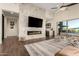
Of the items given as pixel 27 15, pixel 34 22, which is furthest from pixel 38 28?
pixel 27 15

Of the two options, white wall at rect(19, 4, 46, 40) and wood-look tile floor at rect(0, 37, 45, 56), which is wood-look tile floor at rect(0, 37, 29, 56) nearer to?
wood-look tile floor at rect(0, 37, 45, 56)

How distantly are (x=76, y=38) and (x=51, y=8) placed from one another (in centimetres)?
78

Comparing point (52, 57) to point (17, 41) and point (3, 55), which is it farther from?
point (3, 55)

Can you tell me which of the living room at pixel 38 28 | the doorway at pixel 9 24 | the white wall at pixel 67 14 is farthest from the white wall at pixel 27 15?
the white wall at pixel 67 14

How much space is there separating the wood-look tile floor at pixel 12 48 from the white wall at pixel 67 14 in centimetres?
82

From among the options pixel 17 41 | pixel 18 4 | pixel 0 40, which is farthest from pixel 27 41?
pixel 18 4

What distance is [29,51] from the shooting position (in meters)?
2.24

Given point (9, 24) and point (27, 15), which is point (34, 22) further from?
point (9, 24)

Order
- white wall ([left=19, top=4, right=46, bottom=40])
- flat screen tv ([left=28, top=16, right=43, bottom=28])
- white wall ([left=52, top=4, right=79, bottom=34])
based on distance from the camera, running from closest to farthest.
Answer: white wall ([left=52, top=4, right=79, bottom=34]) → white wall ([left=19, top=4, right=46, bottom=40]) → flat screen tv ([left=28, top=16, right=43, bottom=28])

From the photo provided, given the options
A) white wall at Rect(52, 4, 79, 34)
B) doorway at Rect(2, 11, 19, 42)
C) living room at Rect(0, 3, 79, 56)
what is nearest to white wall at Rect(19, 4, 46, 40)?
living room at Rect(0, 3, 79, 56)

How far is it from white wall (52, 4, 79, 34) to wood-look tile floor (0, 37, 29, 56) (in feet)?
2.70

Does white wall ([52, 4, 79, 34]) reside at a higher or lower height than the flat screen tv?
higher

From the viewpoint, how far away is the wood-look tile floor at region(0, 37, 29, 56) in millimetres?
2021

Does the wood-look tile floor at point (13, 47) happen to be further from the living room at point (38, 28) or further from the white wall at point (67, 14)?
the white wall at point (67, 14)
